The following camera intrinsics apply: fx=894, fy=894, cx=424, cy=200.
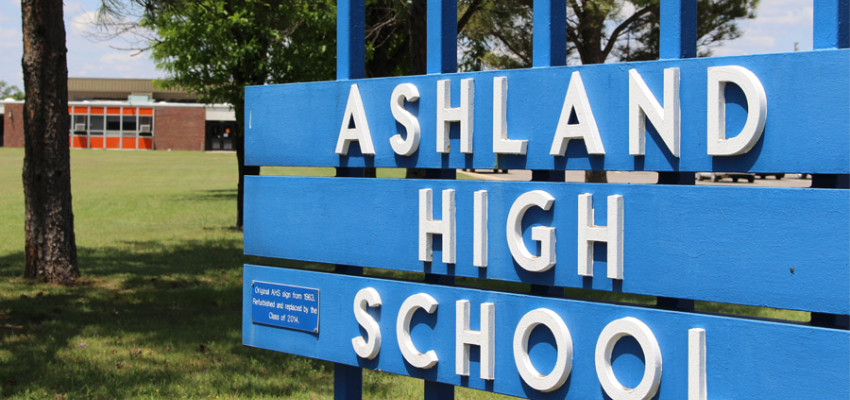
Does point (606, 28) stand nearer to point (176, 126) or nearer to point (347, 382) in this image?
point (347, 382)

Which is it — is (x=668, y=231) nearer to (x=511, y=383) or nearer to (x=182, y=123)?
(x=511, y=383)

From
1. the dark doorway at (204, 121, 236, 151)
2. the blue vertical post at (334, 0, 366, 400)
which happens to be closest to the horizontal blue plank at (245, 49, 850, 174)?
the blue vertical post at (334, 0, 366, 400)

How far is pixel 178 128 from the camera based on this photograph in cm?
7631

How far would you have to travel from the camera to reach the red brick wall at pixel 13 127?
7744cm

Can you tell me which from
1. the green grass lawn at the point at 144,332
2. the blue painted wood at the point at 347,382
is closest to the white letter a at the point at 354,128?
the blue painted wood at the point at 347,382

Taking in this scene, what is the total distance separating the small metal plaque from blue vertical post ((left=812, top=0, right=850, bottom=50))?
87.7 inches

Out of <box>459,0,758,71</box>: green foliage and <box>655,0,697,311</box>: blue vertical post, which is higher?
<box>459,0,758,71</box>: green foliage

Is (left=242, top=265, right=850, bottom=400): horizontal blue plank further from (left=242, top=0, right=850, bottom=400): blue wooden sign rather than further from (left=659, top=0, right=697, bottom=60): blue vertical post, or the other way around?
(left=659, top=0, right=697, bottom=60): blue vertical post

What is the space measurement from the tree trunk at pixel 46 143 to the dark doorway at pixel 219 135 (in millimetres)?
69174

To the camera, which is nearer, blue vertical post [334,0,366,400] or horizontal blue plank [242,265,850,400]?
horizontal blue plank [242,265,850,400]

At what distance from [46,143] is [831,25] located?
8732 millimetres

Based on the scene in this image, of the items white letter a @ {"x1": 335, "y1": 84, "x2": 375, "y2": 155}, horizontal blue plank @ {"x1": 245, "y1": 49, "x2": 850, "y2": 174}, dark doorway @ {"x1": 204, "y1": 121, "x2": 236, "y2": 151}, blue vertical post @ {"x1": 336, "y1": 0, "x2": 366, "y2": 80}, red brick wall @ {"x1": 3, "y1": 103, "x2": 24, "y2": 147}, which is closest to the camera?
horizontal blue plank @ {"x1": 245, "y1": 49, "x2": 850, "y2": 174}

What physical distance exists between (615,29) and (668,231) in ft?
64.8

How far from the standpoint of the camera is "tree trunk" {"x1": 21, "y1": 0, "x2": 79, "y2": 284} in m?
9.59
